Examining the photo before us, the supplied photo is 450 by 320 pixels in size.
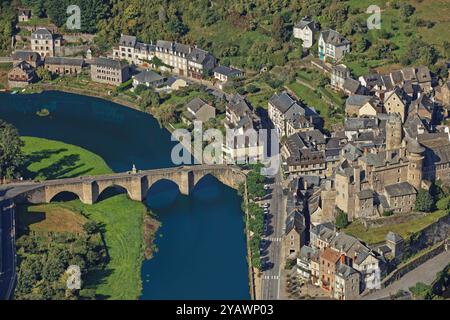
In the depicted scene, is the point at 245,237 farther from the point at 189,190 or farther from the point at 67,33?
the point at 67,33

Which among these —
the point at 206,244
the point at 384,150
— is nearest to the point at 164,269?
the point at 206,244

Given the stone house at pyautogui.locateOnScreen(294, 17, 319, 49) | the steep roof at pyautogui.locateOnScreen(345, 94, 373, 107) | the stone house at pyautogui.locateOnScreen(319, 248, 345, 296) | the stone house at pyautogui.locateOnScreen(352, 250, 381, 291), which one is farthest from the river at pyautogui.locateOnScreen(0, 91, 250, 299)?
the stone house at pyautogui.locateOnScreen(294, 17, 319, 49)

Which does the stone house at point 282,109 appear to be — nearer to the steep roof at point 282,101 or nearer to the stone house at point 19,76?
the steep roof at point 282,101

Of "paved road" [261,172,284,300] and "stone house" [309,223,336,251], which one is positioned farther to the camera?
"stone house" [309,223,336,251]

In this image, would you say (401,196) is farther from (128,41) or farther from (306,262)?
(128,41)

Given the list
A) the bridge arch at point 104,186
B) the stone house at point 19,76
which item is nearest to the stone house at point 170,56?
the stone house at point 19,76

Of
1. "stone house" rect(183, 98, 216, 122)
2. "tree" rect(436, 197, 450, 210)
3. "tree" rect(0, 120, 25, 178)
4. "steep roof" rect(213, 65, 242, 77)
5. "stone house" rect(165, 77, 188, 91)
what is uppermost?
"steep roof" rect(213, 65, 242, 77)

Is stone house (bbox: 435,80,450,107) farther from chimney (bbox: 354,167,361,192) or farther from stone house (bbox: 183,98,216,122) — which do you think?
chimney (bbox: 354,167,361,192)
